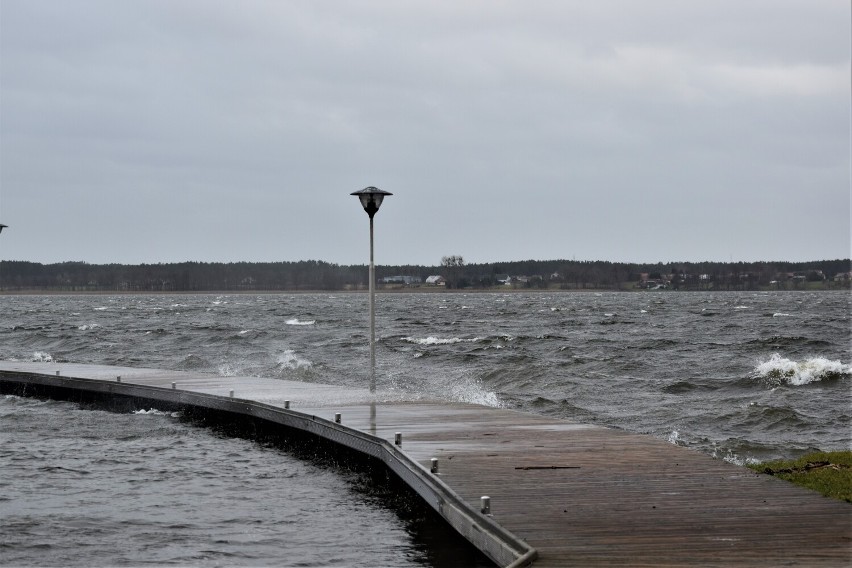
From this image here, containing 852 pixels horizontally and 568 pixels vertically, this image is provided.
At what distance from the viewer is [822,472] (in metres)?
10.5

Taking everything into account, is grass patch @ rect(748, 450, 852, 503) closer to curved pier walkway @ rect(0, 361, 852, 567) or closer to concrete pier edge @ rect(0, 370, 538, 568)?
curved pier walkway @ rect(0, 361, 852, 567)

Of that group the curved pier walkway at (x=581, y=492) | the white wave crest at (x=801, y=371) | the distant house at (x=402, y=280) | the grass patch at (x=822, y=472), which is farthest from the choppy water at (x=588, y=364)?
the distant house at (x=402, y=280)

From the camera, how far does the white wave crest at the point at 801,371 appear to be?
A: 27.9 metres

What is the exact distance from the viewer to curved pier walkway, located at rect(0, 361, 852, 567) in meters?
6.73

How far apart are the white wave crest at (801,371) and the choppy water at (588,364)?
52mm

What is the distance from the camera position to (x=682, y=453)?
10.5 metres

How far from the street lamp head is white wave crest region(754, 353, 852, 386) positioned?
14844 millimetres

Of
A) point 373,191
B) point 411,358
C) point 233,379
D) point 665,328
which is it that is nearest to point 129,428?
point 233,379

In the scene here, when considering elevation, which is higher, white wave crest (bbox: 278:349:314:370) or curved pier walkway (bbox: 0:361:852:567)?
curved pier walkway (bbox: 0:361:852:567)

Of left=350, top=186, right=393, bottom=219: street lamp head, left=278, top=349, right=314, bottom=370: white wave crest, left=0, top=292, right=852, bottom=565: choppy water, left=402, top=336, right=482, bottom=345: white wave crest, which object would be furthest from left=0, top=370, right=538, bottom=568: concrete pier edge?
left=402, top=336, right=482, bottom=345: white wave crest

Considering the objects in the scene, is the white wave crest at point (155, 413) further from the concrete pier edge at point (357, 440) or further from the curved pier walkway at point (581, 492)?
the curved pier walkway at point (581, 492)

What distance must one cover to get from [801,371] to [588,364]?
6638 millimetres

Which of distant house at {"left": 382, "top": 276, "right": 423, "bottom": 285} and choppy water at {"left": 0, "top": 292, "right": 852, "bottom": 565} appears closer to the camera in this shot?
choppy water at {"left": 0, "top": 292, "right": 852, "bottom": 565}

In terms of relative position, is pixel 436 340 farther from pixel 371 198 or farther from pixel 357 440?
pixel 357 440
